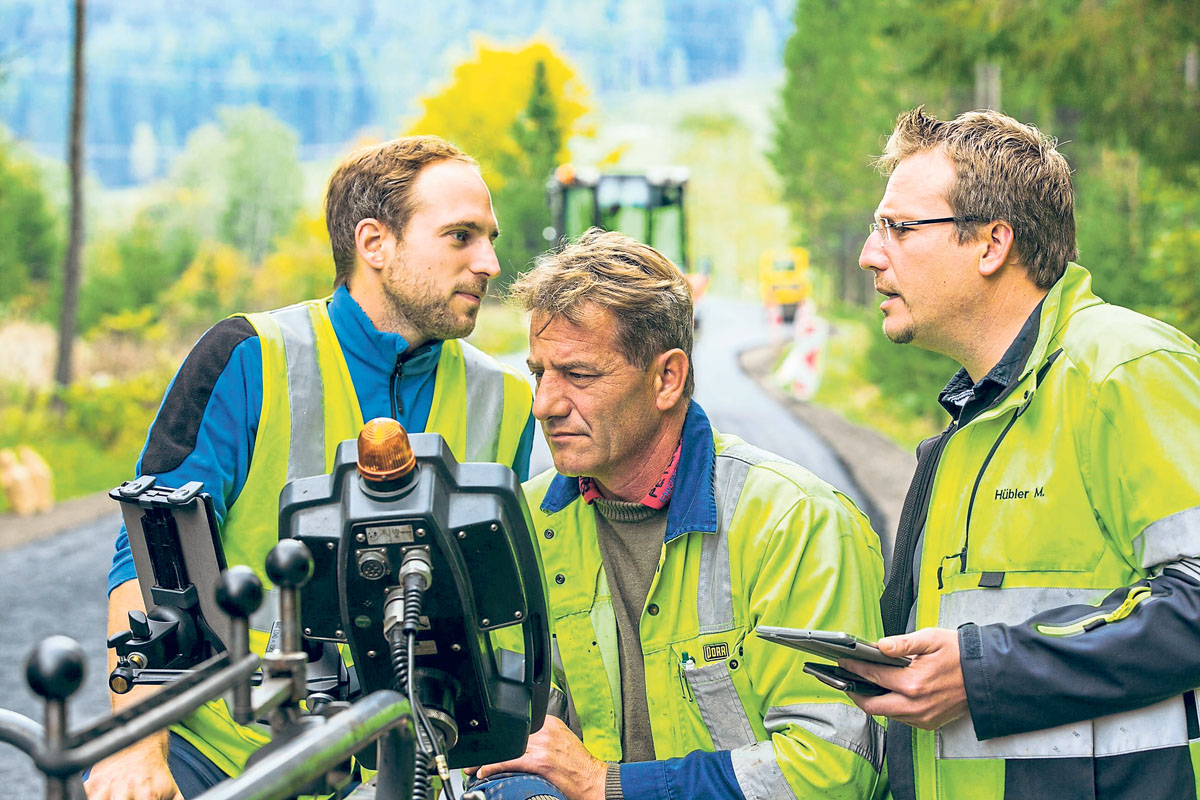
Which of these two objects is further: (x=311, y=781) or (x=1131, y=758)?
(x=1131, y=758)

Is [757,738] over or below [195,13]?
below

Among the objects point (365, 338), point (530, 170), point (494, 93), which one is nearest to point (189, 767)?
point (365, 338)

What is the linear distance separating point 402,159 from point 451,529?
1.69 metres

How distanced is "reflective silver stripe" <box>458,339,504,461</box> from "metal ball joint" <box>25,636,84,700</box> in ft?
6.44

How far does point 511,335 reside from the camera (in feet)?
119

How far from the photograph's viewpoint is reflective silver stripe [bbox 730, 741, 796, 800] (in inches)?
93.7

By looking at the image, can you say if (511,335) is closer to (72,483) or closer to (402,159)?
(72,483)

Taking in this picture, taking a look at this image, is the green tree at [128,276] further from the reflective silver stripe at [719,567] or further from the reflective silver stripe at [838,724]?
the reflective silver stripe at [838,724]

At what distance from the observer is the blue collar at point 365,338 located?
3152mm

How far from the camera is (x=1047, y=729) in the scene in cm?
217

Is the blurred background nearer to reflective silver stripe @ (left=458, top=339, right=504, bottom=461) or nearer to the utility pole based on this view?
the utility pole

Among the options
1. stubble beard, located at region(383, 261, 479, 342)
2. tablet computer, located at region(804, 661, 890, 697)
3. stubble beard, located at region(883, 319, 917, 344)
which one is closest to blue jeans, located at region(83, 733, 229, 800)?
stubble beard, located at region(383, 261, 479, 342)

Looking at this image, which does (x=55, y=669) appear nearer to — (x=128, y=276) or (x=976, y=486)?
(x=976, y=486)

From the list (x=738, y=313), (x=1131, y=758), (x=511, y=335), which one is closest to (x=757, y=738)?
A: (x=1131, y=758)
